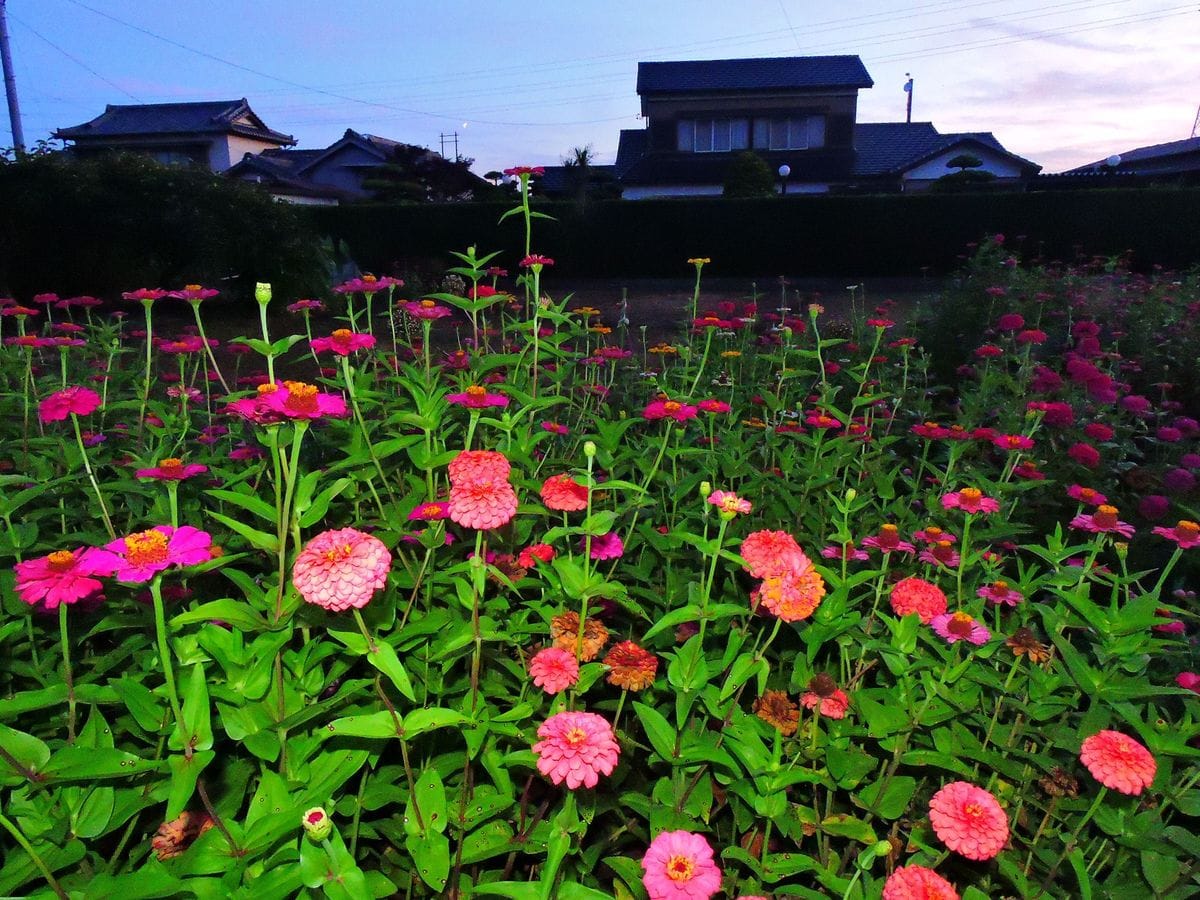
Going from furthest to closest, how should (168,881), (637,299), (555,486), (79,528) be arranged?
1. (637,299)
2. (79,528)
3. (555,486)
4. (168,881)

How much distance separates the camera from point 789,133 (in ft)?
86.4

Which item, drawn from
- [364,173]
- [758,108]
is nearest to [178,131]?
[364,173]

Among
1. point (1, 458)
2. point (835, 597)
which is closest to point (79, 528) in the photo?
point (1, 458)

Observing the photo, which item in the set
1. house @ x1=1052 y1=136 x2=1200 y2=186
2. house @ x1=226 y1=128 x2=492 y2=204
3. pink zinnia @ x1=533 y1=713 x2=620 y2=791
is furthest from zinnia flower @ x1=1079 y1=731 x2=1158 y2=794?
house @ x1=1052 y1=136 x2=1200 y2=186

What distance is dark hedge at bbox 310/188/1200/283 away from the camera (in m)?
14.3

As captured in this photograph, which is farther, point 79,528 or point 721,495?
point 79,528

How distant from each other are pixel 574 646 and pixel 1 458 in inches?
72.0

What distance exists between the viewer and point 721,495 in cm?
130

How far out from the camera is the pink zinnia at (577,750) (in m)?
0.96

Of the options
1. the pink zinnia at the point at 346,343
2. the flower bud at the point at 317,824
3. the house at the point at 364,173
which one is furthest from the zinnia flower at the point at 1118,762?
the house at the point at 364,173

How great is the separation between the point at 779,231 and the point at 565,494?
14821 mm

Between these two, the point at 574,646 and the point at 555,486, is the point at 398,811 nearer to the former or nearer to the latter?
the point at 574,646

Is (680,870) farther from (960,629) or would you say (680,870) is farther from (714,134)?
(714,134)

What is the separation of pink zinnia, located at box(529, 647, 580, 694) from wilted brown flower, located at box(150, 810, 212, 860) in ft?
1.70
